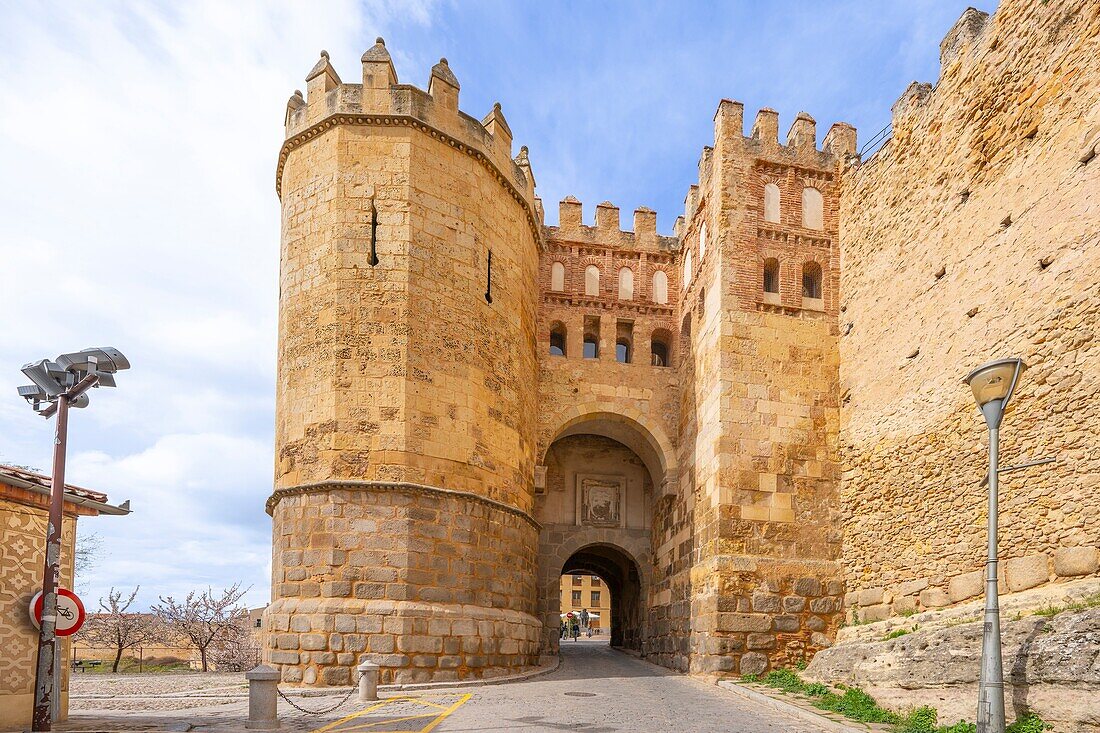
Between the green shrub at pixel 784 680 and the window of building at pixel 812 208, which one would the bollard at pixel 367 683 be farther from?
the window of building at pixel 812 208

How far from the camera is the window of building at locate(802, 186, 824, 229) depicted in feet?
55.0

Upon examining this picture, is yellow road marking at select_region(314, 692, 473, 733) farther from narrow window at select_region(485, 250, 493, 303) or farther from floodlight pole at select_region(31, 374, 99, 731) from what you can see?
narrow window at select_region(485, 250, 493, 303)

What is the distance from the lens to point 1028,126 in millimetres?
11617

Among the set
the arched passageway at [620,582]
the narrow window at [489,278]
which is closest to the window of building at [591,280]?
the narrow window at [489,278]

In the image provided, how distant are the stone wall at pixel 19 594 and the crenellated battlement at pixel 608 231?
1192 cm

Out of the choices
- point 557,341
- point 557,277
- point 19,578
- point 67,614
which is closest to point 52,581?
point 67,614

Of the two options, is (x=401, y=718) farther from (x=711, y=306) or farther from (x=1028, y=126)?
(x=1028, y=126)

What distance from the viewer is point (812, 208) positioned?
16.9 m

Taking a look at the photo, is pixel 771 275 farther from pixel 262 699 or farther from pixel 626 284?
pixel 262 699

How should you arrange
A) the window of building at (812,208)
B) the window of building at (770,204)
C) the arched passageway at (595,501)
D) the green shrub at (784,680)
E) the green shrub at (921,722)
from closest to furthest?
the green shrub at (921,722), the green shrub at (784,680), the window of building at (770,204), the window of building at (812,208), the arched passageway at (595,501)

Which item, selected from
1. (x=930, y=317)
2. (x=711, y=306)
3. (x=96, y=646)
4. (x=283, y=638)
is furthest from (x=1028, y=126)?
(x=96, y=646)

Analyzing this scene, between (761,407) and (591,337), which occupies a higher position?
(591,337)

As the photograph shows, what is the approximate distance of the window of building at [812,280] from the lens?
16609 millimetres

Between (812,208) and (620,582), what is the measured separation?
37.7ft
